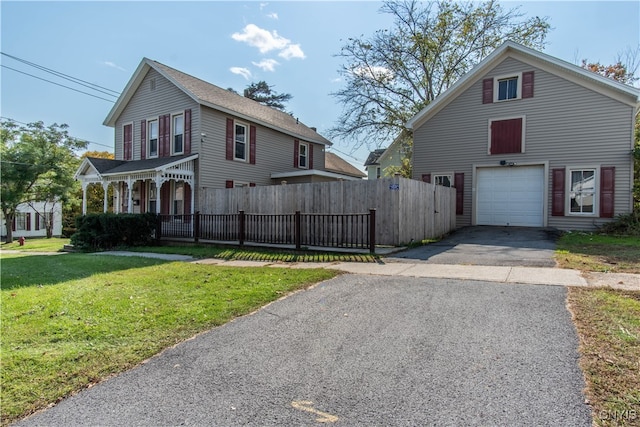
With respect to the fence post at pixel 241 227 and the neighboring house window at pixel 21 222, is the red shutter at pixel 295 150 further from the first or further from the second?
the neighboring house window at pixel 21 222

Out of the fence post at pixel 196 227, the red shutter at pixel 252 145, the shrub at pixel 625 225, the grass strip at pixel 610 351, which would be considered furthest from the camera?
the red shutter at pixel 252 145

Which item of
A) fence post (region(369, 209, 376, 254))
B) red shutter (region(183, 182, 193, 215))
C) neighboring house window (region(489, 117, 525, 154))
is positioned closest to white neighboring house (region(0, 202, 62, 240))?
red shutter (region(183, 182, 193, 215))

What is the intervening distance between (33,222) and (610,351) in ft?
140

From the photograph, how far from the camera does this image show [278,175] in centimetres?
1919

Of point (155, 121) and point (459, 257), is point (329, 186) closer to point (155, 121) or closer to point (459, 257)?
point (459, 257)

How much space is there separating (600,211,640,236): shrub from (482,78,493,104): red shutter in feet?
21.9

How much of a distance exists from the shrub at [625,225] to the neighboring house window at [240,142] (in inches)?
596

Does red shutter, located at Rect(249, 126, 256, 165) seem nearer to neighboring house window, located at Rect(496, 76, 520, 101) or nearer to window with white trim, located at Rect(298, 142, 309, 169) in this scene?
window with white trim, located at Rect(298, 142, 309, 169)

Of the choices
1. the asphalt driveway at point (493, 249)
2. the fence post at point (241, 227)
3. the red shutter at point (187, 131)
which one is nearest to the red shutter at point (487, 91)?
the asphalt driveway at point (493, 249)

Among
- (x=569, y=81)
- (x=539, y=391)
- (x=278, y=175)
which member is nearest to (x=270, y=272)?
(x=539, y=391)

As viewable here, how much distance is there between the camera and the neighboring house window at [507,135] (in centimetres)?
1510

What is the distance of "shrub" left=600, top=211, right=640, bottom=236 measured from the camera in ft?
40.9

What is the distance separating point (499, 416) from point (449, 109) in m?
16.5

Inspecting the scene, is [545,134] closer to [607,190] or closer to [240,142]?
[607,190]
